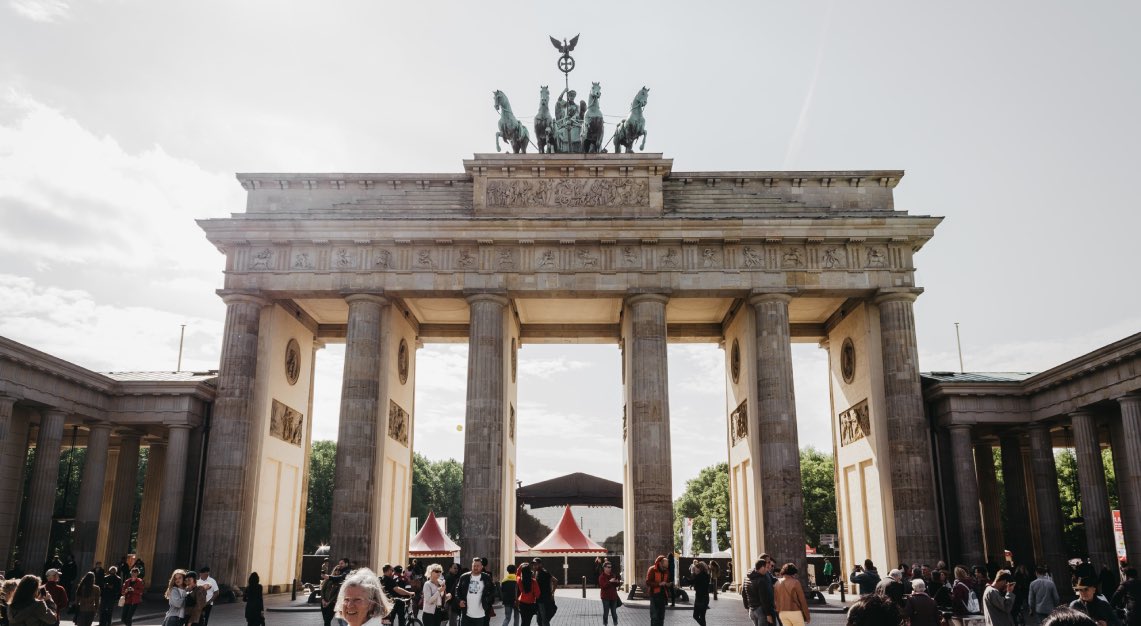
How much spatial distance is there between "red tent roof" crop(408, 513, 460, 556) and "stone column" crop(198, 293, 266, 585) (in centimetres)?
1022

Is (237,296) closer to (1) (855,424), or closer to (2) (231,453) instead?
(2) (231,453)

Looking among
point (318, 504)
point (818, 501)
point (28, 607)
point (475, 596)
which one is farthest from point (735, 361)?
point (318, 504)

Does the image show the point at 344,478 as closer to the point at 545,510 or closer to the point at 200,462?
the point at 200,462

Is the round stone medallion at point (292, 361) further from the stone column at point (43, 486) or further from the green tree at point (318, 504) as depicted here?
the green tree at point (318, 504)

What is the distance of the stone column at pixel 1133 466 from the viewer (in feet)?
85.5

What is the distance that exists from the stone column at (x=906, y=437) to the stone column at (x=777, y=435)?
146 inches

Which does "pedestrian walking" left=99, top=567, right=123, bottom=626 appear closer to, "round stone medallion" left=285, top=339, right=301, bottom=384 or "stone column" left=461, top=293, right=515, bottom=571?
"stone column" left=461, top=293, right=515, bottom=571

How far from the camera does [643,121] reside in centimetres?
3597

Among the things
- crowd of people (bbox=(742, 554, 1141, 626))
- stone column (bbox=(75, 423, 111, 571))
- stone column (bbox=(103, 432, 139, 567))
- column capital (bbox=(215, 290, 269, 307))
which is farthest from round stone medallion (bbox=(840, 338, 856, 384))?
stone column (bbox=(103, 432, 139, 567))

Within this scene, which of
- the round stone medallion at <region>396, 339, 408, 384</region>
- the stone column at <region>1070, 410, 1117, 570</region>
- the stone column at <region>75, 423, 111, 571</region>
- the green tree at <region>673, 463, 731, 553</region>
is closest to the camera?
the stone column at <region>1070, 410, 1117, 570</region>

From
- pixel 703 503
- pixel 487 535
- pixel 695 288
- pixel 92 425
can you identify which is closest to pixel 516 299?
pixel 695 288

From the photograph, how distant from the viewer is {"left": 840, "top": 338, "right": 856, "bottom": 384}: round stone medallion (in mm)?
36594

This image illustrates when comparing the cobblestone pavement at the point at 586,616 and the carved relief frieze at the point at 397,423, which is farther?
the carved relief frieze at the point at 397,423

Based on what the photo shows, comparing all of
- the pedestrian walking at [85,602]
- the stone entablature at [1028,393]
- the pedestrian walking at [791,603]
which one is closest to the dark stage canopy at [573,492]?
the stone entablature at [1028,393]
